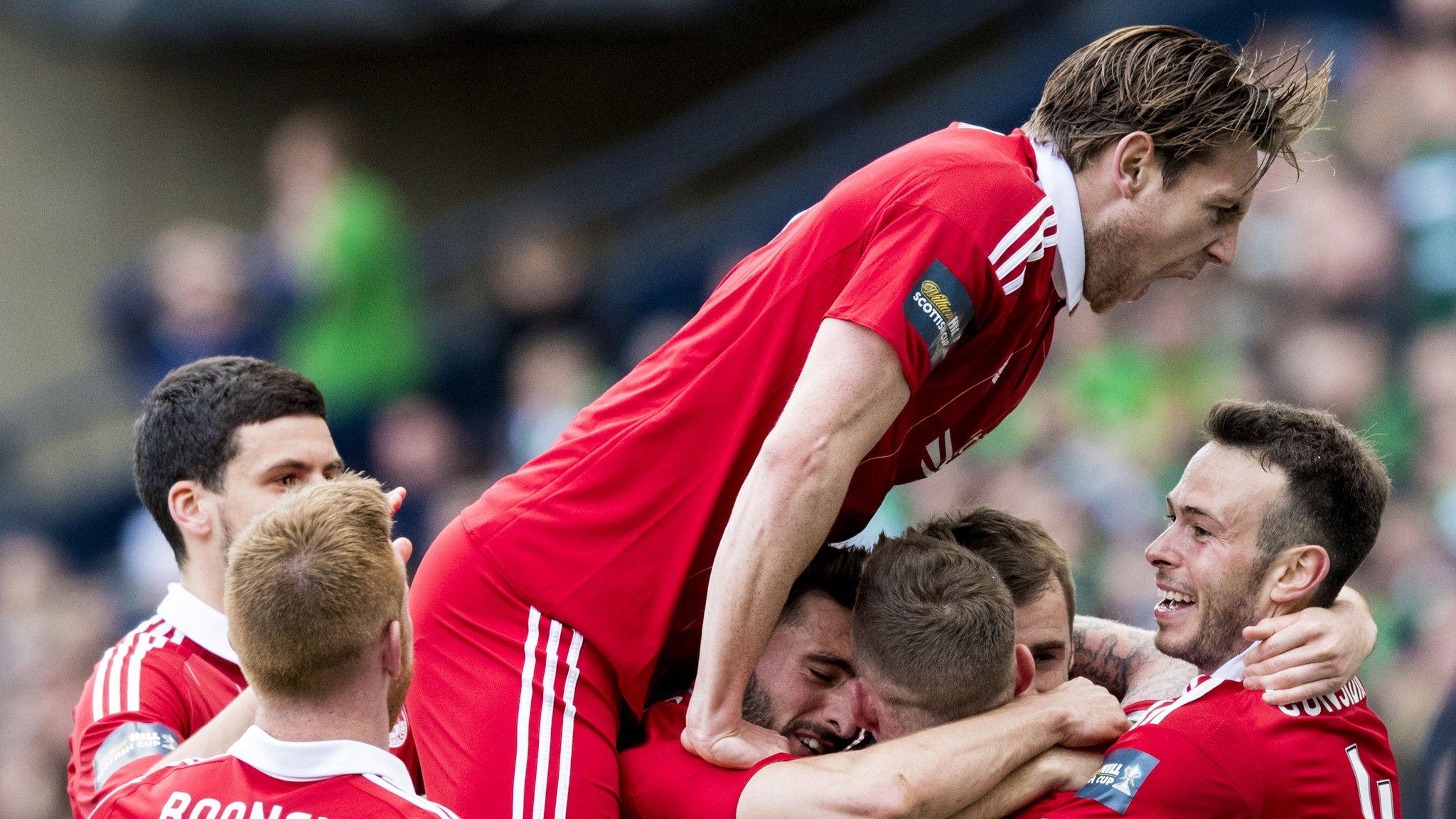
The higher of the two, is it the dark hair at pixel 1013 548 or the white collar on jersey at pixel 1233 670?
the dark hair at pixel 1013 548

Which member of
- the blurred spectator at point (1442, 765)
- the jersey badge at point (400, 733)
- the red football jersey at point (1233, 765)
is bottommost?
the blurred spectator at point (1442, 765)

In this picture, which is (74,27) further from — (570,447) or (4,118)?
(570,447)

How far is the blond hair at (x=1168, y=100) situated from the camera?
275 centimetres

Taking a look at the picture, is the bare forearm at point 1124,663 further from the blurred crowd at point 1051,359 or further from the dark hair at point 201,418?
the dark hair at point 201,418

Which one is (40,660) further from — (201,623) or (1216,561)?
(1216,561)

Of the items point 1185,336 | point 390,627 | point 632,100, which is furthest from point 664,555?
point 632,100

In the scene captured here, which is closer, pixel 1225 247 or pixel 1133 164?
pixel 1133 164

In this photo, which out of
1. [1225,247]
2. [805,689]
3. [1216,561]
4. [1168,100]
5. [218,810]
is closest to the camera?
[218,810]

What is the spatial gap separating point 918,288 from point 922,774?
82cm

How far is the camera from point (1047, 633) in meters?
3.17

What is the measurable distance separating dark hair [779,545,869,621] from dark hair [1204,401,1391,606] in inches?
31.4

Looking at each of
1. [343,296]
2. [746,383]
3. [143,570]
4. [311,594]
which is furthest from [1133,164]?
[143,570]

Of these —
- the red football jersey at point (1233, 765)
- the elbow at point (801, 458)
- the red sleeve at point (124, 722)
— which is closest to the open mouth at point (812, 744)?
the red football jersey at point (1233, 765)

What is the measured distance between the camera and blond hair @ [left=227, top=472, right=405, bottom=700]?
251 centimetres
